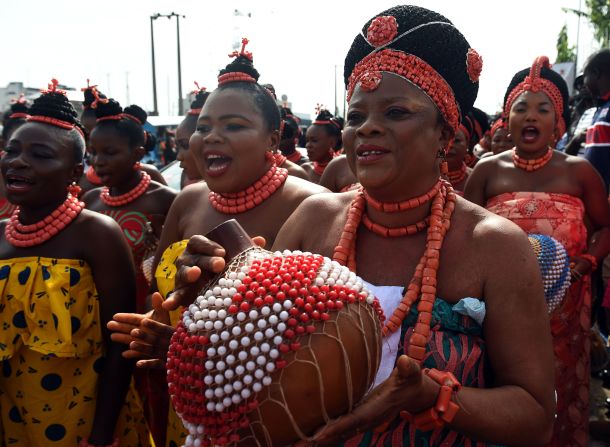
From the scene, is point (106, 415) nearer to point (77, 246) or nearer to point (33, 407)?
point (33, 407)

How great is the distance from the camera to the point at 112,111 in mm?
4461

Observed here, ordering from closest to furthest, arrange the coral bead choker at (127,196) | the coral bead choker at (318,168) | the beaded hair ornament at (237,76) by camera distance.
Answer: the beaded hair ornament at (237,76) < the coral bead choker at (127,196) < the coral bead choker at (318,168)

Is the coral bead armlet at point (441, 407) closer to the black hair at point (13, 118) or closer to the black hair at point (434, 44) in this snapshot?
the black hair at point (434, 44)

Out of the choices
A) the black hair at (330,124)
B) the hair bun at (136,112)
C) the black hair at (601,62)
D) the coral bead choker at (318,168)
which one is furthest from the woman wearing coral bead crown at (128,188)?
the black hair at (601,62)

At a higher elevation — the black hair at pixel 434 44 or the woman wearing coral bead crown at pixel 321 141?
the black hair at pixel 434 44

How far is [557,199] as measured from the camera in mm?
3861

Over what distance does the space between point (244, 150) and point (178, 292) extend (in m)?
1.31

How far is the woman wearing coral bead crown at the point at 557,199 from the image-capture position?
12.3 feet

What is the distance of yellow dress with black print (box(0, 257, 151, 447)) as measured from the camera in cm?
254

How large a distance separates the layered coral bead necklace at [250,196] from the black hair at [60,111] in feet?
2.41

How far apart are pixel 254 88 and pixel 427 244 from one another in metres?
1.45

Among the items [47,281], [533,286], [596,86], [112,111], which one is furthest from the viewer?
[596,86]

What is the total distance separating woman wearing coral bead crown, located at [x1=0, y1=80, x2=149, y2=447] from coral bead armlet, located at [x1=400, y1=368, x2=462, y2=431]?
5.47 ft

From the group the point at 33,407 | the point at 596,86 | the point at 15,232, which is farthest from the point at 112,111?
the point at 596,86
